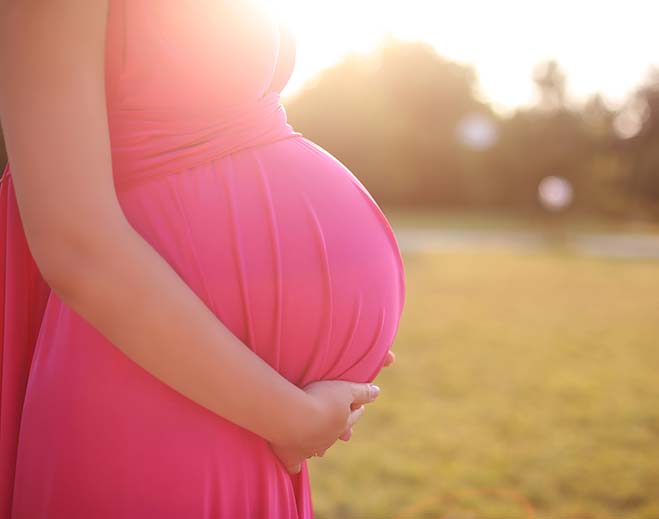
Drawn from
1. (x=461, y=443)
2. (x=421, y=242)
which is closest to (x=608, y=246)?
(x=421, y=242)

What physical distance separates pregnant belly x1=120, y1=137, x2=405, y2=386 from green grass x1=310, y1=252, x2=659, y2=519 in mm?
2396

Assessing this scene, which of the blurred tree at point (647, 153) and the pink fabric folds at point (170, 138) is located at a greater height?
the pink fabric folds at point (170, 138)

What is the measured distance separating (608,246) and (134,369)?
17331 mm

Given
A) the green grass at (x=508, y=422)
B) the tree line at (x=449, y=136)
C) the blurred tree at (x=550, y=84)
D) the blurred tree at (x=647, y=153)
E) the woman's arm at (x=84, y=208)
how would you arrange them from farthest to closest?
the blurred tree at (x=647, y=153) → the blurred tree at (x=550, y=84) → the tree line at (x=449, y=136) → the green grass at (x=508, y=422) → the woman's arm at (x=84, y=208)

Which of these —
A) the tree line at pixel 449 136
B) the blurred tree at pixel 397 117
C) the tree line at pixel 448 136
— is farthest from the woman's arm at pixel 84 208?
the tree line at pixel 449 136

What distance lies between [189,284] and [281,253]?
0.15 metres

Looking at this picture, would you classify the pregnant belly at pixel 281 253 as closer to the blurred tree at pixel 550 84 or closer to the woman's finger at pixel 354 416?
the woman's finger at pixel 354 416

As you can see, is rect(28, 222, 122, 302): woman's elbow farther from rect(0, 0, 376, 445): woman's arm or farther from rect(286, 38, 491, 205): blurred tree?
rect(286, 38, 491, 205): blurred tree

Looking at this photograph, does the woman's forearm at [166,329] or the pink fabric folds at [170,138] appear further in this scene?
the pink fabric folds at [170,138]

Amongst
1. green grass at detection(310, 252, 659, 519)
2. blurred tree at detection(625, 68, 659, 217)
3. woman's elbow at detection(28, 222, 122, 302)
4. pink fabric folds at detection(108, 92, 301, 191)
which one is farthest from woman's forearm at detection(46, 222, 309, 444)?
blurred tree at detection(625, 68, 659, 217)

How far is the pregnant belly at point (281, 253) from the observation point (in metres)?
1.00

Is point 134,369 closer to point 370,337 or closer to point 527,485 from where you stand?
point 370,337

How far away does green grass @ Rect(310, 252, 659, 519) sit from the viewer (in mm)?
3469

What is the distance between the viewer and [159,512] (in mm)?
990
